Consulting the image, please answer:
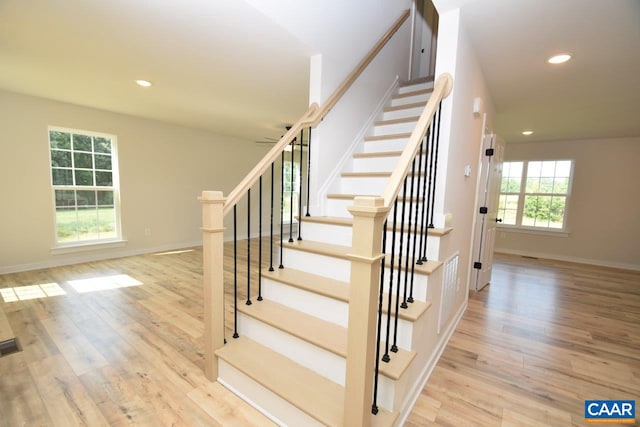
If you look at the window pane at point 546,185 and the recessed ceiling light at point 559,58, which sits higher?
the recessed ceiling light at point 559,58

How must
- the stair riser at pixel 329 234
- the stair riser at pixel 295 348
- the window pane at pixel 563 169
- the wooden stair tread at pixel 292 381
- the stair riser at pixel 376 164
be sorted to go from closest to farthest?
1. the wooden stair tread at pixel 292 381
2. the stair riser at pixel 295 348
3. the stair riser at pixel 329 234
4. the stair riser at pixel 376 164
5. the window pane at pixel 563 169

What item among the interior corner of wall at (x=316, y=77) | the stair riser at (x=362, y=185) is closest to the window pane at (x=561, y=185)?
the stair riser at (x=362, y=185)

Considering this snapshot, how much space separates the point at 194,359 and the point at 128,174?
380cm

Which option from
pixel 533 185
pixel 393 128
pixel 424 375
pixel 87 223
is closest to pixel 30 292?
pixel 87 223

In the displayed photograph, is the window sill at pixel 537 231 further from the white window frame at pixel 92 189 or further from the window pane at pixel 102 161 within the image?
the window pane at pixel 102 161

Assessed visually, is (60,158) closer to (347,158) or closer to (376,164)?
(347,158)

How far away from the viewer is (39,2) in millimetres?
1748

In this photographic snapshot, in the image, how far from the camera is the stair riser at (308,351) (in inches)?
55.0

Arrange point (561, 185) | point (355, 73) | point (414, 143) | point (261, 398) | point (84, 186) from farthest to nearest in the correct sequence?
point (561, 185)
point (84, 186)
point (355, 73)
point (261, 398)
point (414, 143)

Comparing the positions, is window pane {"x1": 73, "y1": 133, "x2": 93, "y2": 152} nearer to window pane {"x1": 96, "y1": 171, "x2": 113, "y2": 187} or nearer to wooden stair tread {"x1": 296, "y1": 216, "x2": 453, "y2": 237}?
window pane {"x1": 96, "y1": 171, "x2": 113, "y2": 187}

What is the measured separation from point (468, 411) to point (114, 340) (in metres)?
2.52

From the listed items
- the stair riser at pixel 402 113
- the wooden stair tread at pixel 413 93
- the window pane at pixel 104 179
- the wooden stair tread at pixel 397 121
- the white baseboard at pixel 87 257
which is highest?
the wooden stair tread at pixel 413 93

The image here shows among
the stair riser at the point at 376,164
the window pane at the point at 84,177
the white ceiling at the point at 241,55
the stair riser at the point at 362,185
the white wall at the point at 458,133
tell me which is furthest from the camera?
the window pane at the point at 84,177

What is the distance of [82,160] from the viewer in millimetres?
4223
